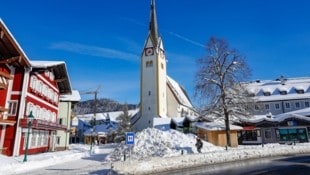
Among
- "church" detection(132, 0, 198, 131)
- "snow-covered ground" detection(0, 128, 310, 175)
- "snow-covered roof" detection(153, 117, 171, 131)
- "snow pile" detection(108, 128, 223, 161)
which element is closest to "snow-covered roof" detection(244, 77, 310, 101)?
"church" detection(132, 0, 198, 131)

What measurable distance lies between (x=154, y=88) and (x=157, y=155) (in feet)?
133

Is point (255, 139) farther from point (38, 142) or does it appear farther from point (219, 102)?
point (38, 142)

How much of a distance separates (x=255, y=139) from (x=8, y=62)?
41.7 metres

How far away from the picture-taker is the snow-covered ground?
18922mm

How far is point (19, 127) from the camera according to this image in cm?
2658

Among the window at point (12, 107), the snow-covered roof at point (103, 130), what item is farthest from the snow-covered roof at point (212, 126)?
the snow-covered roof at point (103, 130)

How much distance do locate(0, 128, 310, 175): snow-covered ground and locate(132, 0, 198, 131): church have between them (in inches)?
1168

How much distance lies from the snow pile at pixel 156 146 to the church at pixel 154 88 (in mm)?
30467

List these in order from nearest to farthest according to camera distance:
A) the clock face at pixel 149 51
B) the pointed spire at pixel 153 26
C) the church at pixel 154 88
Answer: the church at pixel 154 88, the clock face at pixel 149 51, the pointed spire at pixel 153 26

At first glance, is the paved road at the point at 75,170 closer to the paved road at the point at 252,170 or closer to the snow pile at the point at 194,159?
the snow pile at the point at 194,159

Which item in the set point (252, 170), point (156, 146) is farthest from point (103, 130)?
point (252, 170)

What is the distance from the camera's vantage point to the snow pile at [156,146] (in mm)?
26938

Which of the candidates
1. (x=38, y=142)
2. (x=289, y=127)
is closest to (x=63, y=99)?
(x=38, y=142)

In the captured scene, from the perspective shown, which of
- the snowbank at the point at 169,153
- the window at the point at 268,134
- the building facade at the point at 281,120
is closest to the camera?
the snowbank at the point at 169,153
